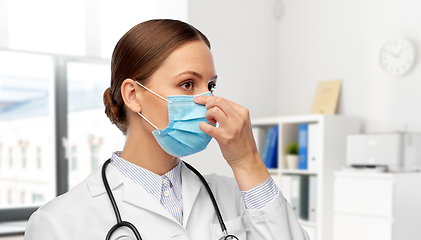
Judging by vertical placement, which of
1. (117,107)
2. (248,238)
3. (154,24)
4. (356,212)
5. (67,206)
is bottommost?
(356,212)

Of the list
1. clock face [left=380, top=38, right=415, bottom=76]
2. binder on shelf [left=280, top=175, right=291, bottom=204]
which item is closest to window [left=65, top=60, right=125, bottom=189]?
binder on shelf [left=280, top=175, right=291, bottom=204]

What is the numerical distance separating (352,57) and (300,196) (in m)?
1.16

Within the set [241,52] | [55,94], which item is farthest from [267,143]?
[55,94]

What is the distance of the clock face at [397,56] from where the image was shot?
9.07 feet

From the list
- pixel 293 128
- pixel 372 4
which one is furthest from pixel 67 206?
pixel 372 4

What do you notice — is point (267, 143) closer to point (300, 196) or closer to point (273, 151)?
point (273, 151)

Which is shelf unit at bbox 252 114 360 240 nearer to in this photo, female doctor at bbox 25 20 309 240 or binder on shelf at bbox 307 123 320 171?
binder on shelf at bbox 307 123 320 171

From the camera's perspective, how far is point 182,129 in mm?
1047

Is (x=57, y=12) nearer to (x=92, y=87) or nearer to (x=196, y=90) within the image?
(x=92, y=87)

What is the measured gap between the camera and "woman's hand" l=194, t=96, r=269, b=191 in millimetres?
951

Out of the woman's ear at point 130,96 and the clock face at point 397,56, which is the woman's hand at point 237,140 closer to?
the woman's ear at point 130,96

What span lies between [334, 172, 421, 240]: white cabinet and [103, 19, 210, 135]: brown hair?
5.71ft

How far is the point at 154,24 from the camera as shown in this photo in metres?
1.04

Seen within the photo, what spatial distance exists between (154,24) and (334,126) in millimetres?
2169
